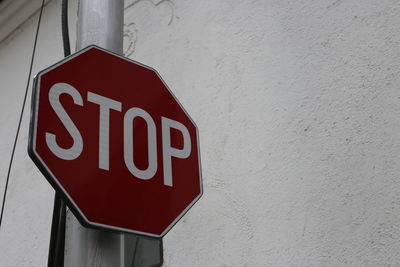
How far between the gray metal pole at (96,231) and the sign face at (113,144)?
0.06 m

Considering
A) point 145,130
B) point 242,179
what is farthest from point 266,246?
point 145,130

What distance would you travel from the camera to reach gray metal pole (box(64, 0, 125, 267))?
136cm

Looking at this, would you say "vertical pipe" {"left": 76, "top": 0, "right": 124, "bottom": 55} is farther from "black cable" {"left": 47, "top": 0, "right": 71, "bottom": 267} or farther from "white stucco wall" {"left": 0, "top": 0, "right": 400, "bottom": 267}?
"white stucco wall" {"left": 0, "top": 0, "right": 400, "bottom": 267}

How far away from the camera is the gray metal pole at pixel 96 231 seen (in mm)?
1363

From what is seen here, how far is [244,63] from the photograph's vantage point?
2764 millimetres

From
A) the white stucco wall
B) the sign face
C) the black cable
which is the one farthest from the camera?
the white stucco wall

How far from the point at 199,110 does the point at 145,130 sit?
1.27 metres

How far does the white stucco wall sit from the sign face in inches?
27.4

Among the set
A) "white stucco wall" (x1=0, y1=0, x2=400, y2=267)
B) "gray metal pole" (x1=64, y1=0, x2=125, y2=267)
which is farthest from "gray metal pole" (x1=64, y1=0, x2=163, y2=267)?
"white stucco wall" (x1=0, y1=0, x2=400, y2=267)

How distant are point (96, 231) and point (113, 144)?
0.73 feet

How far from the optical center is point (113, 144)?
57.6 inches

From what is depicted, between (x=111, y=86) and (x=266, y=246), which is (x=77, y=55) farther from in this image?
(x=266, y=246)

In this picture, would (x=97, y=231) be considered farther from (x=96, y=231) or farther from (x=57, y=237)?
(x=57, y=237)

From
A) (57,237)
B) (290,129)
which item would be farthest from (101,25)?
(290,129)
